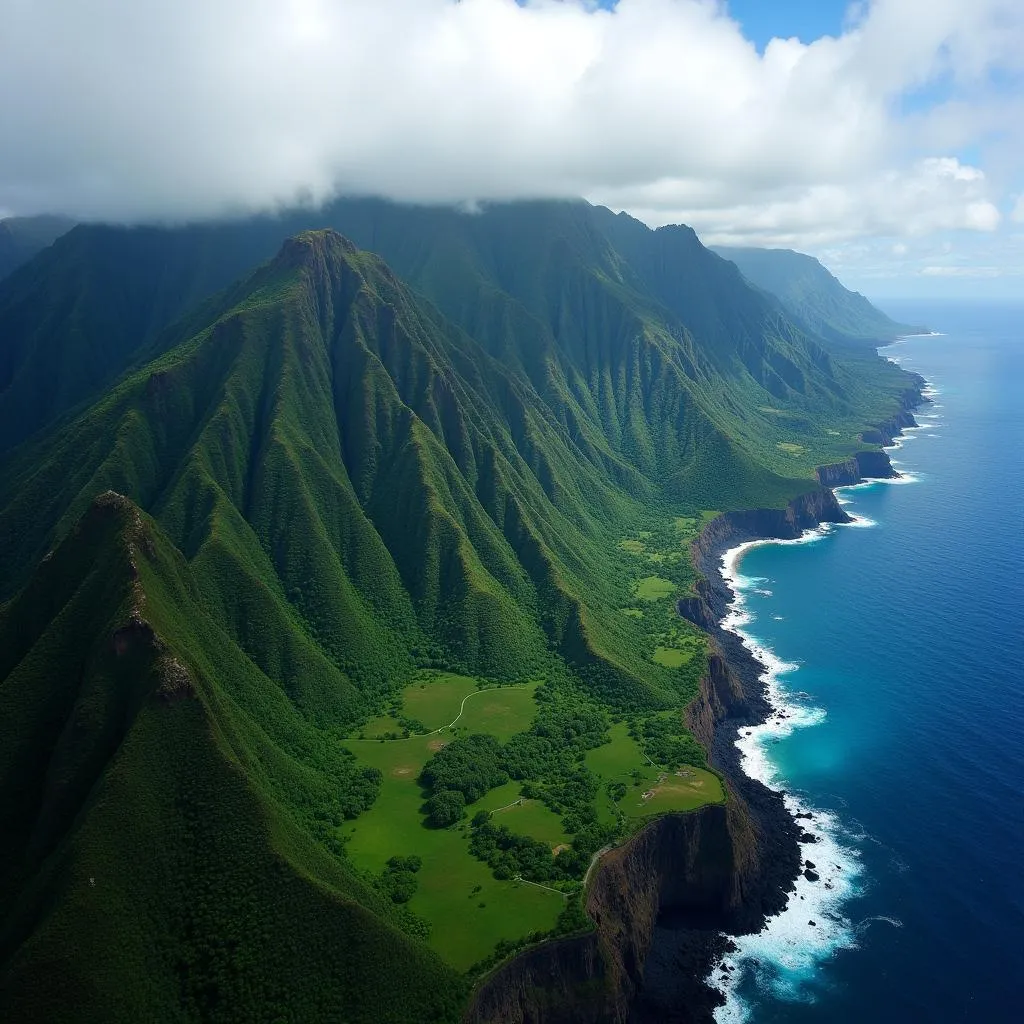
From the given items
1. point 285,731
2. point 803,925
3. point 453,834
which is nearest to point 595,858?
point 453,834

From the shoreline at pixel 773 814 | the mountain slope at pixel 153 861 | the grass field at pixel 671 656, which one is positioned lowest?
the shoreline at pixel 773 814

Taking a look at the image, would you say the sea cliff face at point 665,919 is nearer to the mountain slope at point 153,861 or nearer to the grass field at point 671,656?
the mountain slope at point 153,861

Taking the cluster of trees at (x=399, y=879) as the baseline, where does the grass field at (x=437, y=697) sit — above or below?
below

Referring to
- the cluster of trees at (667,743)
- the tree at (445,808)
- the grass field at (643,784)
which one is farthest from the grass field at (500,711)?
the tree at (445,808)

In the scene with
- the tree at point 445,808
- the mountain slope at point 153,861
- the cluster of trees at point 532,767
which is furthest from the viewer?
the cluster of trees at point 532,767

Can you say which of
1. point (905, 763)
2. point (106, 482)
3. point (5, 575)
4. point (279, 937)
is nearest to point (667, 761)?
→ point (905, 763)

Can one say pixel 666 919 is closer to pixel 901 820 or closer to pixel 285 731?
pixel 901 820
